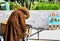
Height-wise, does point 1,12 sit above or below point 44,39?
above

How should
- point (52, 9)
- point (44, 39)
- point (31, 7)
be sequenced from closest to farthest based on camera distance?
1. point (44, 39)
2. point (52, 9)
3. point (31, 7)

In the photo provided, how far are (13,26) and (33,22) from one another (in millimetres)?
3057

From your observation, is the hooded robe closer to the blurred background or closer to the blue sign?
the blue sign

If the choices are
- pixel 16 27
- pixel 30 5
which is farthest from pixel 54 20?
pixel 16 27

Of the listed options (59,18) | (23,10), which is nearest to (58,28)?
(59,18)

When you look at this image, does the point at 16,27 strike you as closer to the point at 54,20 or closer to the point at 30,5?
the point at 54,20

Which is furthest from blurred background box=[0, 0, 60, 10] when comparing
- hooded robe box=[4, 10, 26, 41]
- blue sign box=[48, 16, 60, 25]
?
hooded robe box=[4, 10, 26, 41]

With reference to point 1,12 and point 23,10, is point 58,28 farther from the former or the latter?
point 23,10

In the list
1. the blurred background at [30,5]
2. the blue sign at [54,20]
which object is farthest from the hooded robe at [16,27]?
the blurred background at [30,5]

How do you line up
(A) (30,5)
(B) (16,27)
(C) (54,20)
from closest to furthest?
(B) (16,27) < (C) (54,20) < (A) (30,5)

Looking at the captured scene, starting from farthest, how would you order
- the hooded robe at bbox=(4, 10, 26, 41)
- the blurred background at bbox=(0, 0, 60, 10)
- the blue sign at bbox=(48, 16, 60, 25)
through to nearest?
the blurred background at bbox=(0, 0, 60, 10) → the blue sign at bbox=(48, 16, 60, 25) → the hooded robe at bbox=(4, 10, 26, 41)

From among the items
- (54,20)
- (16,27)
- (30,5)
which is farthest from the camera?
(30,5)

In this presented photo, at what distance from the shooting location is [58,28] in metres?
8.70

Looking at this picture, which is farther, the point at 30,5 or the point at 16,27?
the point at 30,5
